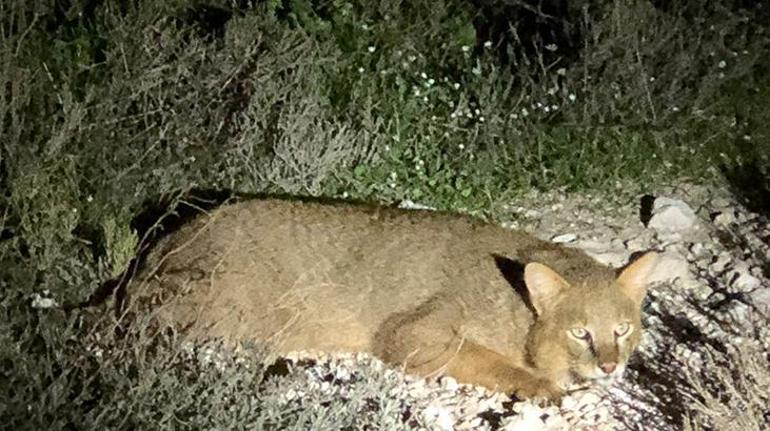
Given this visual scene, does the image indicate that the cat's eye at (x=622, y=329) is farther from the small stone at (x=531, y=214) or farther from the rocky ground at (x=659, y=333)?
the small stone at (x=531, y=214)

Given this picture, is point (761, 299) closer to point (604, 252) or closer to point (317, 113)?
point (604, 252)

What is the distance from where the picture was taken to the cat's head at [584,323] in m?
4.85

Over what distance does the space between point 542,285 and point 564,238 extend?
1.57 m

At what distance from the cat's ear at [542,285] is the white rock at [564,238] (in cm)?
146

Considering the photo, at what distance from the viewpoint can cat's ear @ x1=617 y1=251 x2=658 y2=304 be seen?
16.3ft

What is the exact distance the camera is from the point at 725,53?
27.3ft

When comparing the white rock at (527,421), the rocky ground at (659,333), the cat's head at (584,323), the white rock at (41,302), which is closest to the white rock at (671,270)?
the rocky ground at (659,333)

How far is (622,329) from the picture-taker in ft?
16.1

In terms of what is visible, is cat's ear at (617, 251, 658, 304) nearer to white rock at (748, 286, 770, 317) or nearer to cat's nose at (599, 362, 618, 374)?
cat's nose at (599, 362, 618, 374)

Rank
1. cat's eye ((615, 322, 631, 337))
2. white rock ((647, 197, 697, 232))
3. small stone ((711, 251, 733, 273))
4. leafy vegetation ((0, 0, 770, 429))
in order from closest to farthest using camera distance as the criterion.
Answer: cat's eye ((615, 322, 631, 337)) → leafy vegetation ((0, 0, 770, 429)) → small stone ((711, 251, 733, 273)) → white rock ((647, 197, 697, 232))

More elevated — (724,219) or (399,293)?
(399,293)

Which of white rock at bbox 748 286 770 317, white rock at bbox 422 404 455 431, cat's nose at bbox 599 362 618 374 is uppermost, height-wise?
cat's nose at bbox 599 362 618 374

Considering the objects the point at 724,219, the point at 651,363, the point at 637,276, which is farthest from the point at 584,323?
the point at 724,219

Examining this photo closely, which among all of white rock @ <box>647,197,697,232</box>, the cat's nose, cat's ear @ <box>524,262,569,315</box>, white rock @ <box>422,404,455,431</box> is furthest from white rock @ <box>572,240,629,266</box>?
white rock @ <box>422,404,455,431</box>
